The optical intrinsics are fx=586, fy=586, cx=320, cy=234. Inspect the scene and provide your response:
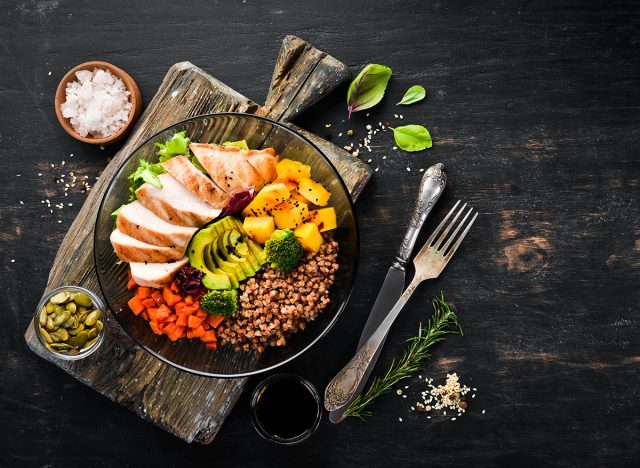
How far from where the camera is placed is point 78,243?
3172mm

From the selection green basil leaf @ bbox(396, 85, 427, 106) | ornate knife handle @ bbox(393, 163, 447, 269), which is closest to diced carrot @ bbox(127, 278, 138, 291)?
ornate knife handle @ bbox(393, 163, 447, 269)

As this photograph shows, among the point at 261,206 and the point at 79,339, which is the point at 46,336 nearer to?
the point at 79,339

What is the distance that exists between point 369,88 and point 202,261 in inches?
52.6

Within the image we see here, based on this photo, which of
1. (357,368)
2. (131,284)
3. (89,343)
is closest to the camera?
(131,284)

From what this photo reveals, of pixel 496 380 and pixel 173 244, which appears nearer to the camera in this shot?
pixel 173 244

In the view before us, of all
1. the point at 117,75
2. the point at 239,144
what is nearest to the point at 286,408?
the point at 239,144

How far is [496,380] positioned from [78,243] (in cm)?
243


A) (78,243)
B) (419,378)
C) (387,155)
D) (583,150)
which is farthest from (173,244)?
(583,150)

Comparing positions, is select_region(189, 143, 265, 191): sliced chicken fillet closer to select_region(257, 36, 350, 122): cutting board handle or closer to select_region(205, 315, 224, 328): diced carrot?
select_region(257, 36, 350, 122): cutting board handle

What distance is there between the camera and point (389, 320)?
3102mm

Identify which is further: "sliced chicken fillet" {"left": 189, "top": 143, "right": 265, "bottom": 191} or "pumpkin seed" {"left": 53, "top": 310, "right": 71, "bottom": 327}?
"pumpkin seed" {"left": 53, "top": 310, "right": 71, "bottom": 327}

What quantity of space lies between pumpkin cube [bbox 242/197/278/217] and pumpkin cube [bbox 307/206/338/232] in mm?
195

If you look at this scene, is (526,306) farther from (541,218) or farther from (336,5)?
(336,5)

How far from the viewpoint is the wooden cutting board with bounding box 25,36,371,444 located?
3.13 metres
